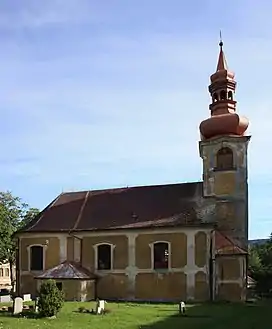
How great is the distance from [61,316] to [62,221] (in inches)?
624

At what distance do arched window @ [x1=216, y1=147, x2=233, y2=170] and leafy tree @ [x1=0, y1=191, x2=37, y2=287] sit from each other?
64.9 feet

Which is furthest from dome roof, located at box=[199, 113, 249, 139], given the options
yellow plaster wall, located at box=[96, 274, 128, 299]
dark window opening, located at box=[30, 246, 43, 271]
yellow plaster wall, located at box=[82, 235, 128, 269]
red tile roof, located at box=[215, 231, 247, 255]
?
dark window opening, located at box=[30, 246, 43, 271]

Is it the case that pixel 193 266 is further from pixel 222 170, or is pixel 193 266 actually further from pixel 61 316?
pixel 61 316

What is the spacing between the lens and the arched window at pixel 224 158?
3769 cm

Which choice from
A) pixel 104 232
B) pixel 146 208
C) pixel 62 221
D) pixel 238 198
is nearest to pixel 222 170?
pixel 238 198

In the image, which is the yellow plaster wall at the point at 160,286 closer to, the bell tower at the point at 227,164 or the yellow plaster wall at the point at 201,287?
the yellow plaster wall at the point at 201,287

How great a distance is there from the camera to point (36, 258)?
128 ft

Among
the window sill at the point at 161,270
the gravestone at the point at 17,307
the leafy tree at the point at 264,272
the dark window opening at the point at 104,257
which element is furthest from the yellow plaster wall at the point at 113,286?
the leafy tree at the point at 264,272

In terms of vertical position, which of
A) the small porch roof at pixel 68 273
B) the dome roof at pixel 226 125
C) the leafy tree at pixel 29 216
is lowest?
the small porch roof at pixel 68 273

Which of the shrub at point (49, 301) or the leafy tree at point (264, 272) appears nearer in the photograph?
the shrub at point (49, 301)

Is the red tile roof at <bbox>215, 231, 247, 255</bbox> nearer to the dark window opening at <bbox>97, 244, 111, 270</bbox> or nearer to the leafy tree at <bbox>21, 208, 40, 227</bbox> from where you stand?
the dark window opening at <bbox>97, 244, 111, 270</bbox>

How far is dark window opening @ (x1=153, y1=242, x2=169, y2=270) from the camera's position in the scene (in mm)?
35656

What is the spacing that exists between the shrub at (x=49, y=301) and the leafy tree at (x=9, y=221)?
23253mm

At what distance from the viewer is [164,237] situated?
35812 mm
